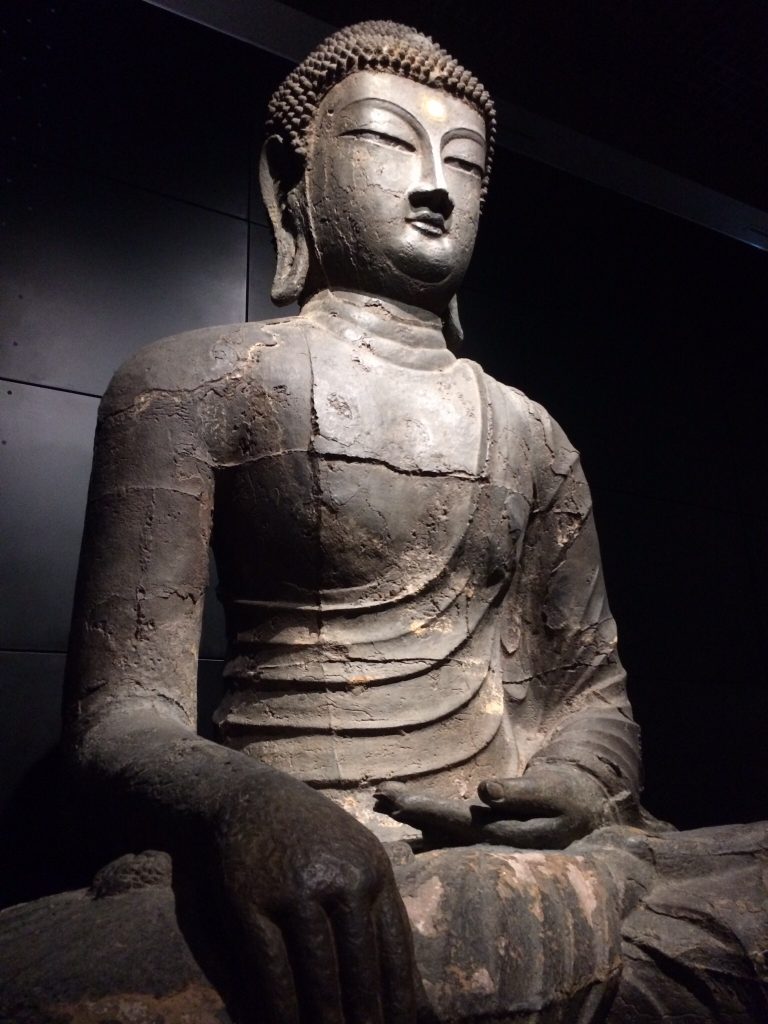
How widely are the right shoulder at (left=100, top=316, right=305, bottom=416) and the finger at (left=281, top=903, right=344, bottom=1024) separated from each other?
4.32 ft

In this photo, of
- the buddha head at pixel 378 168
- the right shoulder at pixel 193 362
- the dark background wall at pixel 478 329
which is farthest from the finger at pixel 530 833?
the dark background wall at pixel 478 329

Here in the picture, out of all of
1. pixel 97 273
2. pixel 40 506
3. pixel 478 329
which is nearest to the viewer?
pixel 40 506

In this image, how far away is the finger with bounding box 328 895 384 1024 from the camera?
131 centimetres

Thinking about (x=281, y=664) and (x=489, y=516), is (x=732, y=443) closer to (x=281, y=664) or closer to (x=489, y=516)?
(x=489, y=516)

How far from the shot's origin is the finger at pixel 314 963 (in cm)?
129

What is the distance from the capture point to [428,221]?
256 centimetres

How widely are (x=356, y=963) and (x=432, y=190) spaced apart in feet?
6.24

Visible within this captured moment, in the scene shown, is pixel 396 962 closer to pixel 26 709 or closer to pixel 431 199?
pixel 431 199

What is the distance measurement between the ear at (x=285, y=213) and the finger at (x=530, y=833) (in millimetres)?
1515

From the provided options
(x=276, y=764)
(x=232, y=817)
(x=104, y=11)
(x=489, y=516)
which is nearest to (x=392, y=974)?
(x=232, y=817)

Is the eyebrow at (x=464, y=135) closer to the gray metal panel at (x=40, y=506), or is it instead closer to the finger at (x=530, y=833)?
the gray metal panel at (x=40, y=506)

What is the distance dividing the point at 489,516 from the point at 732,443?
298 cm

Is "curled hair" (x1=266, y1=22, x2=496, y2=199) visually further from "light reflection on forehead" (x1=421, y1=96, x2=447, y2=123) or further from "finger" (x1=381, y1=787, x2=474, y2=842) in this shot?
"finger" (x1=381, y1=787, x2=474, y2=842)

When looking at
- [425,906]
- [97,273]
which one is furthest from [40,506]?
[425,906]
